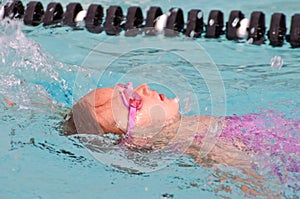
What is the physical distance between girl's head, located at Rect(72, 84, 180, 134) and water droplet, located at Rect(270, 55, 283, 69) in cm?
127

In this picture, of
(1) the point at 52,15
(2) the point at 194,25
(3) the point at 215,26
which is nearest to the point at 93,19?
(1) the point at 52,15

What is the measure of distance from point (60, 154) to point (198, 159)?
1.71 ft

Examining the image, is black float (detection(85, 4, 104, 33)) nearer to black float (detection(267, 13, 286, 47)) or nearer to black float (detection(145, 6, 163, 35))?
black float (detection(145, 6, 163, 35))

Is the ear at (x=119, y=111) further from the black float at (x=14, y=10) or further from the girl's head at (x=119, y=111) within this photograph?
the black float at (x=14, y=10)

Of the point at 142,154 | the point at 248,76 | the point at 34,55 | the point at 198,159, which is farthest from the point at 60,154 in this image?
the point at 248,76

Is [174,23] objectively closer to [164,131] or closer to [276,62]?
[276,62]

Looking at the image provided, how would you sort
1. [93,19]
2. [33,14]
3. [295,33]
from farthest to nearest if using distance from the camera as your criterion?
[33,14], [93,19], [295,33]

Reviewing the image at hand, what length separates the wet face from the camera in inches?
87.3

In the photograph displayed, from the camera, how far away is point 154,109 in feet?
7.31

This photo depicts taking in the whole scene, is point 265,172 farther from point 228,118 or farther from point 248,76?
point 248,76

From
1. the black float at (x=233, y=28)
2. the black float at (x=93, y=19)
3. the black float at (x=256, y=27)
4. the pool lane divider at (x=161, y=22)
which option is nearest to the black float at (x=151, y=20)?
the pool lane divider at (x=161, y=22)

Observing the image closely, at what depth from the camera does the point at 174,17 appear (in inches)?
152

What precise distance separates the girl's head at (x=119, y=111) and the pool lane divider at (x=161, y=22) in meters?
1.55

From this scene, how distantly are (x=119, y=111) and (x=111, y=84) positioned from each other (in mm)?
932
